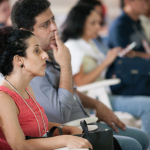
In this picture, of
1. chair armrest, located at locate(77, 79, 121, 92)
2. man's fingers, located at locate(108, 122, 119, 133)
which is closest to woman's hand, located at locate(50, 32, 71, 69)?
man's fingers, located at locate(108, 122, 119, 133)

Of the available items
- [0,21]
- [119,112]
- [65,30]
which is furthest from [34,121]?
[0,21]

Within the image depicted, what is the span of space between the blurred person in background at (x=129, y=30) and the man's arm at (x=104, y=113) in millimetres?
1184

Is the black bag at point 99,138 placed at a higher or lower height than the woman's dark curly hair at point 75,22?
lower

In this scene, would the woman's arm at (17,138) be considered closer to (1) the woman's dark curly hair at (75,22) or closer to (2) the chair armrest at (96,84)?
(2) the chair armrest at (96,84)

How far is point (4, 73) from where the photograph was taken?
995 millimetres

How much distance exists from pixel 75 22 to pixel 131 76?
0.73 meters

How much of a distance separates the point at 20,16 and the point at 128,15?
1.84 meters

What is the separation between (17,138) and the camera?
2.87 feet

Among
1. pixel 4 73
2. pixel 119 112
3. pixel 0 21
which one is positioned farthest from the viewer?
pixel 0 21

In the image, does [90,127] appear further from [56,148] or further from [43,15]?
[43,15]

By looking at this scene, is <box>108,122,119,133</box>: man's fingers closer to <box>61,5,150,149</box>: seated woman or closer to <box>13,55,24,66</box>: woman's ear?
<box>61,5,150,149</box>: seated woman

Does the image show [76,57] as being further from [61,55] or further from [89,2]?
[61,55]

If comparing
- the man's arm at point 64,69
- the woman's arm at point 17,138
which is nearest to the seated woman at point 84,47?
the man's arm at point 64,69

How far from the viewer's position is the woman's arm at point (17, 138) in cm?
88
